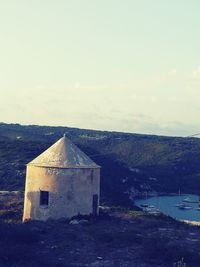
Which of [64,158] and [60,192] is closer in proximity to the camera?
[60,192]

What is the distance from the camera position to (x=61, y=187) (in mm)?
23266

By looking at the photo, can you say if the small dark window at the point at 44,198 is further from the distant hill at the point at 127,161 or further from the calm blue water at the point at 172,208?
the calm blue water at the point at 172,208

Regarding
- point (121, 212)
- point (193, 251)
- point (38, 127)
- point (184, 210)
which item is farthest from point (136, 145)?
point (193, 251)

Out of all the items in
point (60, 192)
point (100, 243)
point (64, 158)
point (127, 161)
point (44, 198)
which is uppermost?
point (127, 161)

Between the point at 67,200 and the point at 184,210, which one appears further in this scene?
the point at 184,210

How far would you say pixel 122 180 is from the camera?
70.8 m

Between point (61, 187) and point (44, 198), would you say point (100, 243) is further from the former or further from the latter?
point (44, 198)

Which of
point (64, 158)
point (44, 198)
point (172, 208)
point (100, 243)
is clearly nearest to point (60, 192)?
point (44, 198)

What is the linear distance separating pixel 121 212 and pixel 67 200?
499 cm

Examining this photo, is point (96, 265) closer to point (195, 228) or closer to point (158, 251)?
point (158, 251)

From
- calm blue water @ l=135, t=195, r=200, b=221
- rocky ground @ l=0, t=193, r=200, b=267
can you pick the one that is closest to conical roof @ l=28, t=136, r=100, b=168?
rocky ground @ l=0, t=193, r=200, b=267

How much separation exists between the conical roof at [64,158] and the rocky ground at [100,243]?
2682 mm

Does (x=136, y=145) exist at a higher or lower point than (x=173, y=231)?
higher

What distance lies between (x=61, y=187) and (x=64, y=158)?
1.66 m
